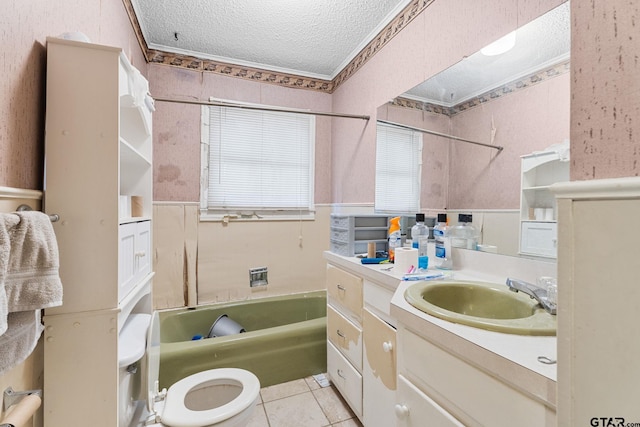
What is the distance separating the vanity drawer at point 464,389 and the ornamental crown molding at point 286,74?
6.05 ft

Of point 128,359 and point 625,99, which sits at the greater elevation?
point 625,99

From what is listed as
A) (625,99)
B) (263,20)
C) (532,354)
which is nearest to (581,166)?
(625,99)

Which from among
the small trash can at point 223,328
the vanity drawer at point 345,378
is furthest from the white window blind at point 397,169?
the small trash can at point 223,328

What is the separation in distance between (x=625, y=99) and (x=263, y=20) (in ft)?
6.81

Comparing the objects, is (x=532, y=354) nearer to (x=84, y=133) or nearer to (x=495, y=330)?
(x=495, y=330)

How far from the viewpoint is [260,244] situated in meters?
2.53

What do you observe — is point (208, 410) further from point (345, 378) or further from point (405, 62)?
point (405, 62)

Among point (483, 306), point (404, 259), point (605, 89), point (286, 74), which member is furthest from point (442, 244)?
point (286, 74)

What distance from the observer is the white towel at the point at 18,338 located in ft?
1.95

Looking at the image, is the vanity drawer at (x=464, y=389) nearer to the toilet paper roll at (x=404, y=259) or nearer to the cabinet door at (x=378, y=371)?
the cabinet door at (x=378, y=371)

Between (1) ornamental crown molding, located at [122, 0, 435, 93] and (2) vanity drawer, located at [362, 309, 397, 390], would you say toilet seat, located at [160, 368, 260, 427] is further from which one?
(1) ornamental crown molding, located at [122, 0, 435, 93]

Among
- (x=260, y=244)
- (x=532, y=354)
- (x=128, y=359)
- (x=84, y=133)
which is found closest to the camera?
(x=532, y=354)

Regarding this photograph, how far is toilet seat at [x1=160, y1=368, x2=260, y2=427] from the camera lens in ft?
3.58

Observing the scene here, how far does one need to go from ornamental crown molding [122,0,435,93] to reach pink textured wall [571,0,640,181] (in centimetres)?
144
